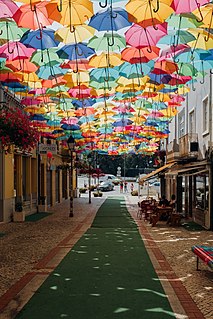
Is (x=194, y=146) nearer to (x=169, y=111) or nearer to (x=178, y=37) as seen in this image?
(x=169, y=111)

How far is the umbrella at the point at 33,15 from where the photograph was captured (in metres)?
8.40

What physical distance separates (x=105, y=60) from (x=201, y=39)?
2554mm

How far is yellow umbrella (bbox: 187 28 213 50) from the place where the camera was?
395 inches

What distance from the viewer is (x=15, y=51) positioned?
11.1m

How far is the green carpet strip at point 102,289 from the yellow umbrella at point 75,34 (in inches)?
194

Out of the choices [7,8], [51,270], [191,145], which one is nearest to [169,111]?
[191,145]

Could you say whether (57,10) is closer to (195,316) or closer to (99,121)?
(195,316)

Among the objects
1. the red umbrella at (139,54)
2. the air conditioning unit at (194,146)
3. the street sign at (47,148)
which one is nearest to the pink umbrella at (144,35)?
the red umbrella at (139,54)

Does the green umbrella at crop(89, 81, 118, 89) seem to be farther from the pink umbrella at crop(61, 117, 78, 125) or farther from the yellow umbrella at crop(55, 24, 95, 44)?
the pink umbrella at crop(61, 117, 78, 125)

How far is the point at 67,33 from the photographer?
33.2 feet

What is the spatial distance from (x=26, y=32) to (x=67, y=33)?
920mm

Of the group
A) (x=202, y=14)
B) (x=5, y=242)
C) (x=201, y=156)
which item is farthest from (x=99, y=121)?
(x=202, y=14)

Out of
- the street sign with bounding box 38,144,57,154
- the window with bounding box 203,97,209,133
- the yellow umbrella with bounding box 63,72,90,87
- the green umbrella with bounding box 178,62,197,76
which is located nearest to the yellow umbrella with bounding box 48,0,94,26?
the yellow umbrella with bounding box 63,72,90,87

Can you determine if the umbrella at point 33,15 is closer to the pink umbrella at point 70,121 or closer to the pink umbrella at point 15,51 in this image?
the pink umbrella at point 15,51
